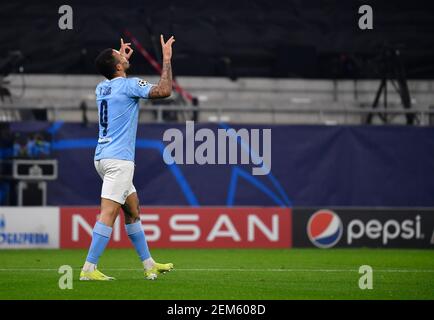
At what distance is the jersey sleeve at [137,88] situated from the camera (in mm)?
10320

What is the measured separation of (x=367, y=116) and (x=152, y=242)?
5408 mm

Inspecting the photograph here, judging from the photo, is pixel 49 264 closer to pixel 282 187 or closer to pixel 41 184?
pixel 41 184

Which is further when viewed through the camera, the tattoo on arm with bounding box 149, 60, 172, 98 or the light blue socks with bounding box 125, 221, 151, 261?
the light blue socks with bounding box 125, 221, 151, 261

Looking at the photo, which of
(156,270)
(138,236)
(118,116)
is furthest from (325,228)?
(118,116)

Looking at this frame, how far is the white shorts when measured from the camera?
10.3m

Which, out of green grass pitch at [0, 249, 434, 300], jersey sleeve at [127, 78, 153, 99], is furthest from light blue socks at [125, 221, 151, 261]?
jersey sleeve at [127, 78, 153, 99]

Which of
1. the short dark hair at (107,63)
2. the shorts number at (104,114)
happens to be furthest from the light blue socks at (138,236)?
the short dark hair at (107,63)

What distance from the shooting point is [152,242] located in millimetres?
17750

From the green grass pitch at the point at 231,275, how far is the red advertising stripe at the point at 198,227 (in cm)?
87

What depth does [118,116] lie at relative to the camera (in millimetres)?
10469

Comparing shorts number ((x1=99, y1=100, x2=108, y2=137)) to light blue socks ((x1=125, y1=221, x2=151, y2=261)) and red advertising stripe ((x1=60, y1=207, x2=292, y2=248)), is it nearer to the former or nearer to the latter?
light blue socks ((x1=125, y1=221, x2=151, y2=261))

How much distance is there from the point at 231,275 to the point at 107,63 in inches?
107

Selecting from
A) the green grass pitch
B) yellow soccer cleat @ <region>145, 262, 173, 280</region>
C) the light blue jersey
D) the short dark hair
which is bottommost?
Answer: the green grass pitch
